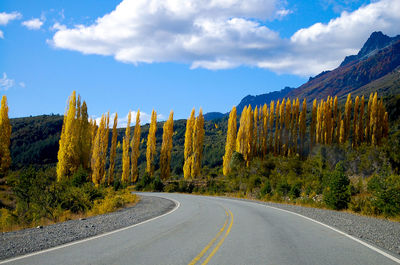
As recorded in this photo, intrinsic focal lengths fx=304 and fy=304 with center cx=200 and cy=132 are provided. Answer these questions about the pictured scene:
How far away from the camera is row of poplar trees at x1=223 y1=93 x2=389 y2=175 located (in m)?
61.6

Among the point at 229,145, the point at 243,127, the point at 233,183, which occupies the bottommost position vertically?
the point at 233,183

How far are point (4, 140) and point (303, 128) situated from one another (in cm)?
5413

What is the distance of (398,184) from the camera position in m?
14.9

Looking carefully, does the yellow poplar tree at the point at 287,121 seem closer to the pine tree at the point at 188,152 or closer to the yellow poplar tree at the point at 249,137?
the yellow poplar tree at the point at 249,137

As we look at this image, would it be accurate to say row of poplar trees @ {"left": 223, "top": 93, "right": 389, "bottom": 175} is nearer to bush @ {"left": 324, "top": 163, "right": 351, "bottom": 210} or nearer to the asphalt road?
bush @ {"left": 324, "top": 163, "right": 351, "bottom": 210}

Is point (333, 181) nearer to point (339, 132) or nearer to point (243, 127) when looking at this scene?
point (243, 127)

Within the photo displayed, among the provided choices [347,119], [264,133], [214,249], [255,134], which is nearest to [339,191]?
[214,249]

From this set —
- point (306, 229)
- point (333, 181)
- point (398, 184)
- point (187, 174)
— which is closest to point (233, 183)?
point (187, 174)

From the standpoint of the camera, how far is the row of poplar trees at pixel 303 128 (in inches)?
2426

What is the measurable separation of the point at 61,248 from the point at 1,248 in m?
1.33

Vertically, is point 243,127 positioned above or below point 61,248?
above

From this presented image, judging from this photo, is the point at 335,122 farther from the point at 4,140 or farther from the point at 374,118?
the point at 4,140

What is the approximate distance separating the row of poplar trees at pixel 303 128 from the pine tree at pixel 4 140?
3696 cm

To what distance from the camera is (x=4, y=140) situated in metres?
41.2
